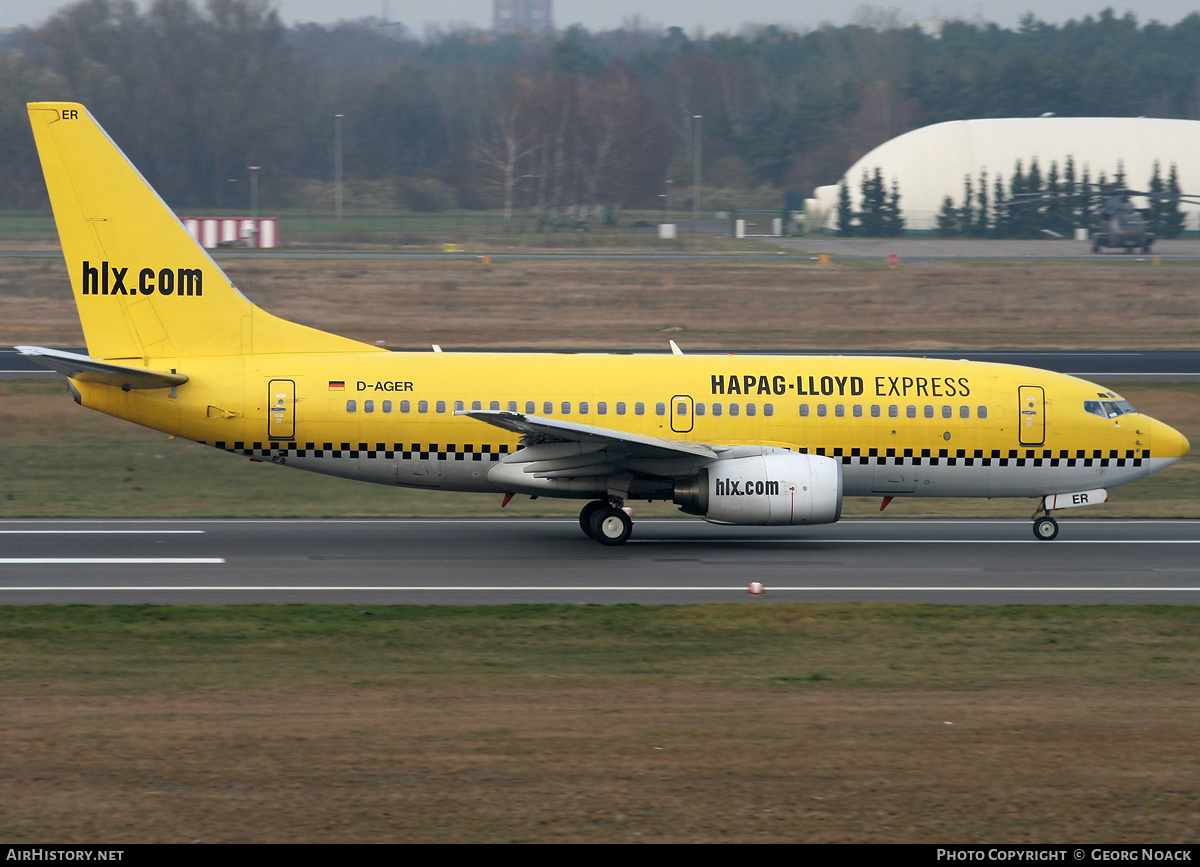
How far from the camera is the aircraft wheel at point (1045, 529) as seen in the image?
966 inches

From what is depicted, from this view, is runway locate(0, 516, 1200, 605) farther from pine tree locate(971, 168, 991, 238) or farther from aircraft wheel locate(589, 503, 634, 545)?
pine tree locate(971, 168, 991, 238)

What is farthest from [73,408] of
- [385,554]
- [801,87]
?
[801,87]

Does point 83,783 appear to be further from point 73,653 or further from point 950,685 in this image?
point 950,685

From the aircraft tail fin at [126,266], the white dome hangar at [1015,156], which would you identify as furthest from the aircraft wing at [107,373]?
the white dome hangar at [1015,156]

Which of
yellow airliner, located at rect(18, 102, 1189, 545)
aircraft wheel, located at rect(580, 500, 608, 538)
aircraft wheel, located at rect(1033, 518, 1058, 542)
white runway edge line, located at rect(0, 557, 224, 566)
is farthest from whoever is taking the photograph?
aircraft wheel, located at rect(1033, 518, 1058, 542)

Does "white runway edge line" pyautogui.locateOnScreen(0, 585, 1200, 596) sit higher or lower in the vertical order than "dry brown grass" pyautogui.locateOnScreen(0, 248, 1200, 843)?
lower

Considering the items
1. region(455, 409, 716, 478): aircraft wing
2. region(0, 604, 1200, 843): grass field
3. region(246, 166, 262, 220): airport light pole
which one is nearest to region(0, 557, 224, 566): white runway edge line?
region(0, 604, 1200, 843): grass field

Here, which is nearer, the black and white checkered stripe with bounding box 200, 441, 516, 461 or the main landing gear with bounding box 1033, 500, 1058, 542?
the black and white checkered stripe with bounding box 200, 441, 516, 461

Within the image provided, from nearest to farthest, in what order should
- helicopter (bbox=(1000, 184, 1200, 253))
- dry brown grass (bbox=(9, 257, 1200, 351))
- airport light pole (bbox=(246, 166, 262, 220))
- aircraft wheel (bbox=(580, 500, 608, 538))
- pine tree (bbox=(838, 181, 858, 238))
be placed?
aircraft wheel (bbox=(580, 500, 608, 538)) → dry brown grass (bbox=(9, 257, 1200, 351)) → helicopter (bbox=(1000, 184, 1200, 253)) → pine tree (bbox=(838, 181, 858, 238)) → airport light pole (bbox=(246, 166, 262, 220))

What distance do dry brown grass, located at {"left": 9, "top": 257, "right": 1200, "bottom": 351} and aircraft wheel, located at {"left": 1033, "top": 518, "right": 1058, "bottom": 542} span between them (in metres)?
22.8

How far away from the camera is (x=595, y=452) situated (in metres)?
22.8

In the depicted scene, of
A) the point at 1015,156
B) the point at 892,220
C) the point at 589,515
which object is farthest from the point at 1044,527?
the point at 1015,156

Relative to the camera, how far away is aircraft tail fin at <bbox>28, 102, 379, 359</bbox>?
23.3 meters

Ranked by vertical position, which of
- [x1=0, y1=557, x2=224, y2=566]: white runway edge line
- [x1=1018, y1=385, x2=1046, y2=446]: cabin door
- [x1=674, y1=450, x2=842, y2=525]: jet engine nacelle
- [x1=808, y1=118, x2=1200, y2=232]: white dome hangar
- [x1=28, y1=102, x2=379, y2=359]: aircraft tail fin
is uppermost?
[x1=808, y1=118, x2=1200, y2=232]: white dome hangar
